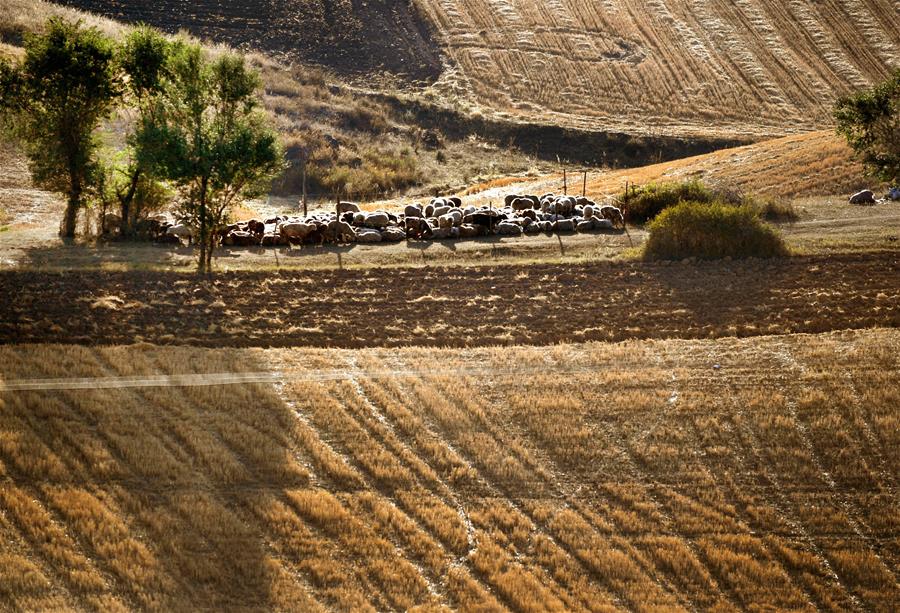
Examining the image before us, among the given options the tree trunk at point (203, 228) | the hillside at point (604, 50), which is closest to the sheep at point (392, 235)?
the tree trunk at point (203, 228)

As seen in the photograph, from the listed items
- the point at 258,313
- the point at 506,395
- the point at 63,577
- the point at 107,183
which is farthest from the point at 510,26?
the point at 63,577

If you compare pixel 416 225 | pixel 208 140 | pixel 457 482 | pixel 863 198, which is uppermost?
pixel 208 140

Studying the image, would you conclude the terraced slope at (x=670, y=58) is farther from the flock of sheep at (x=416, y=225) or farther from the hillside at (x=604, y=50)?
the flock of sheep at (x=416, y=225)

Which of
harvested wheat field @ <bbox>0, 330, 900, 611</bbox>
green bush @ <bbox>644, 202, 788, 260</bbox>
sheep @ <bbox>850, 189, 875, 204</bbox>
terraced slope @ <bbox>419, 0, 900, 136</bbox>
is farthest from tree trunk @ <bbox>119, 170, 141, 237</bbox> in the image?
terraced slope @ <bbox>419, 0, 900, 136</bbox>

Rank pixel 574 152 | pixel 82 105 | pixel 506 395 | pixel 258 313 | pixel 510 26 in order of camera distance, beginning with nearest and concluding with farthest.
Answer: pixel 506 395, pixel 258 313, pixel 82 105, pixel 574 152, pixel 510 26

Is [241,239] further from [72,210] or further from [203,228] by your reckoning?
[72,210]

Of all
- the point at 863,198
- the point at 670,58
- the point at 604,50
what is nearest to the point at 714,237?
the point at 863,198

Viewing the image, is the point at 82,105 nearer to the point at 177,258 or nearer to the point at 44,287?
the point at 177,258

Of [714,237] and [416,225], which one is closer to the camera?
[714,237]
